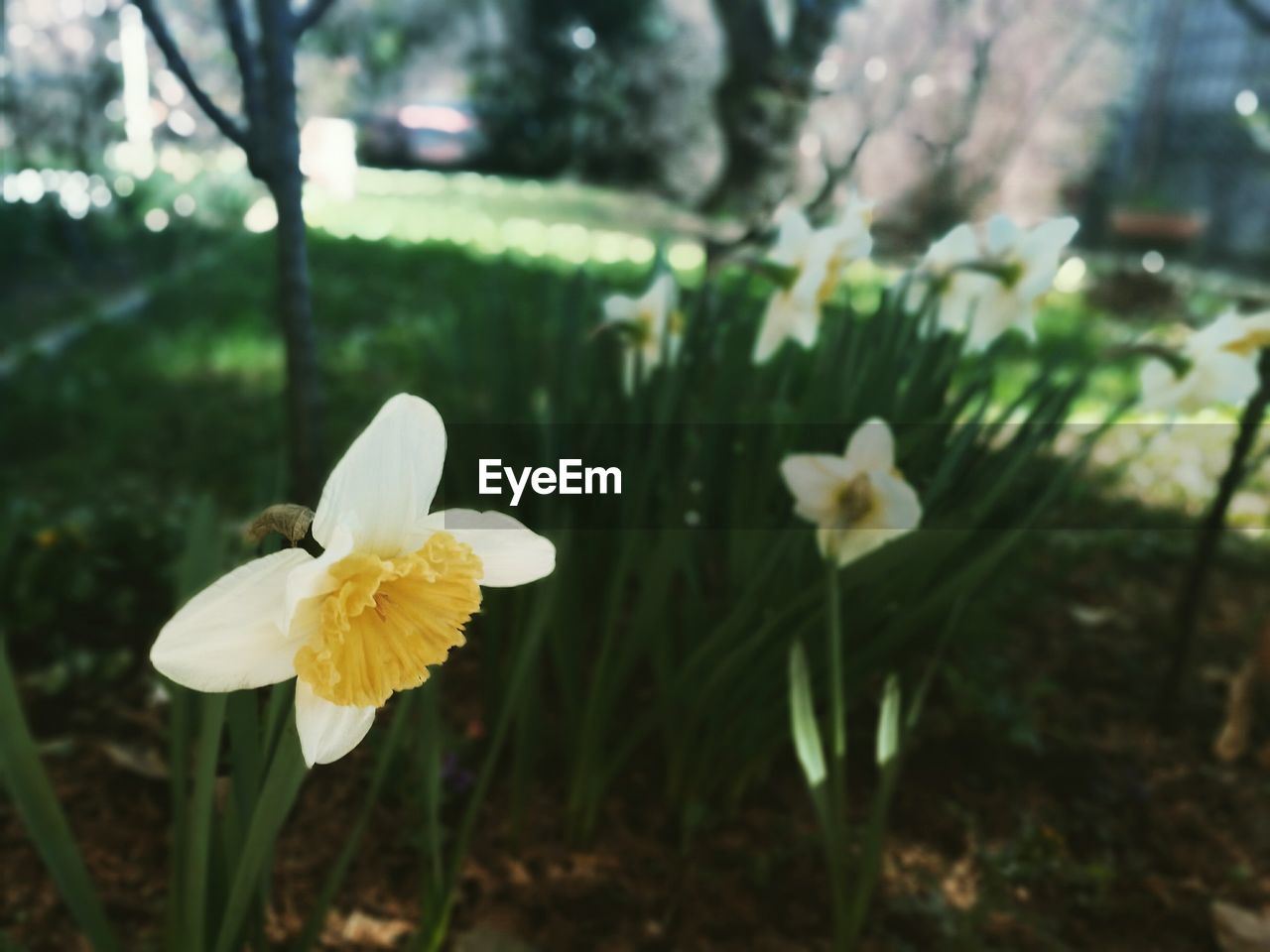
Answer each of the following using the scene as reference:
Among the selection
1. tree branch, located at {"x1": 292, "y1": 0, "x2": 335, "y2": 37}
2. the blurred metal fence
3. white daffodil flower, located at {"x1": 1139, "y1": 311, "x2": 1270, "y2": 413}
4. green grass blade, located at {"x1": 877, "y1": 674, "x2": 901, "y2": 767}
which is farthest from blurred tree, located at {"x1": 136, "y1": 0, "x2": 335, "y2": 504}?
the blurred metal fence

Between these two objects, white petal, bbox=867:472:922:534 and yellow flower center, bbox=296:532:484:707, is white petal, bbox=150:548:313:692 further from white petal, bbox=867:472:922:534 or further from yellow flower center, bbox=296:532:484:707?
white petal, bbox=867:472:922:534

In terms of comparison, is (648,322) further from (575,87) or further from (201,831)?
(575,87)

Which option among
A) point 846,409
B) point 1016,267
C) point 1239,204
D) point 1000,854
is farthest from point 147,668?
point 1239,204

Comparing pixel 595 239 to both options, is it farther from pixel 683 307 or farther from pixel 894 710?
pixel 894 710

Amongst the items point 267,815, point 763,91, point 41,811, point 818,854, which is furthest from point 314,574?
point 763,91

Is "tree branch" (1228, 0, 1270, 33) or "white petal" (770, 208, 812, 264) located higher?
"tree branch" (1228, 0, 1270, 33)

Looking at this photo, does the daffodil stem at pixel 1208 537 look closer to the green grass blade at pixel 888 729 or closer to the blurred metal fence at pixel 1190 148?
the green grass blade at pixel 888 729
